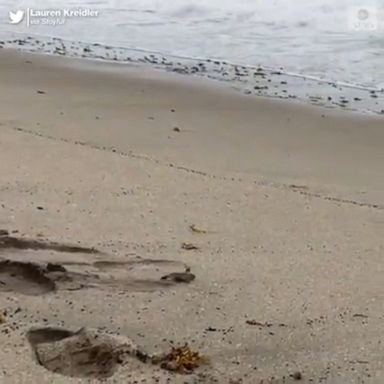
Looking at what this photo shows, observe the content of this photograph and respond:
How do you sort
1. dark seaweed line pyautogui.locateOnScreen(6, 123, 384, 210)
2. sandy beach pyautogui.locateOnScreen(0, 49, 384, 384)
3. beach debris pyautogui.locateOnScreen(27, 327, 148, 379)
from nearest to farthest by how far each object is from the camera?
beach debris pyautogui.locateOnScreen(27, 327, 148, 379)
sandy beach pyautogui.locateOnScreen(0, 49, 384, 384)
dark seaweed line pyautogui.locateOnScreen(6, 123, 384, 210)

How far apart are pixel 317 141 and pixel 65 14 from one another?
729 centimetres

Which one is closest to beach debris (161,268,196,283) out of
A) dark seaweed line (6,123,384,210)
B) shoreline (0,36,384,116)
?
dark seaweed line (6,123,384,210)

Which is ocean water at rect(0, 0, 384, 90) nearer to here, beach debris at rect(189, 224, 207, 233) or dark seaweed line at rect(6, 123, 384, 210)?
dark seaweed line at rect(6, 123, 384, 210)

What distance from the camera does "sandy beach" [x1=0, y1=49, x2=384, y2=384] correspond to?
292 centimetres

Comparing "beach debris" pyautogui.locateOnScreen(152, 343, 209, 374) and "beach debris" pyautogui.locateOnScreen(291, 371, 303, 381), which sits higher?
"beach debris" pyautogui.locateOnScreen(152, 343, 209, 374)

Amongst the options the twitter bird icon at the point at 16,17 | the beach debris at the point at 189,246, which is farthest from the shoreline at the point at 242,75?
the beach debris at the point at 189,246

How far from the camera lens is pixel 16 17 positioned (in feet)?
43.4

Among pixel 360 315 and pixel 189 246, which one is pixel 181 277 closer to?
pixel 189 246

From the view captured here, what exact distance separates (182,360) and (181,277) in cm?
77

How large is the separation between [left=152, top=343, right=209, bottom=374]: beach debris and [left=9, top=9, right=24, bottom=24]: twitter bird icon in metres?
10.7

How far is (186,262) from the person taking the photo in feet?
12.3

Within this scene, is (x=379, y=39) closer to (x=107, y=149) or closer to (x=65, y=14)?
(x=65, y=14)

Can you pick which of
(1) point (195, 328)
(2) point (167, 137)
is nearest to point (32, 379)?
(1) point (195, 328)

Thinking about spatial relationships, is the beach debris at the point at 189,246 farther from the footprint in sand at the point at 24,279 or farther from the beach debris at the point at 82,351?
the beach debris at the point at 82,351
